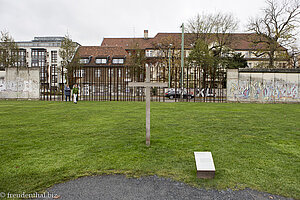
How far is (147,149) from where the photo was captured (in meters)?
5.45

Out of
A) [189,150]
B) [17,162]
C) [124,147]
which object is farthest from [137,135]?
[17,162]

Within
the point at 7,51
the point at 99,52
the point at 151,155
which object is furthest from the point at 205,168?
the point at 99,52

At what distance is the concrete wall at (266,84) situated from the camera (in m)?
21.0

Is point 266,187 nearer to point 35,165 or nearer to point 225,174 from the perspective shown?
point 225,174

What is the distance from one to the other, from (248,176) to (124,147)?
288 centimetres

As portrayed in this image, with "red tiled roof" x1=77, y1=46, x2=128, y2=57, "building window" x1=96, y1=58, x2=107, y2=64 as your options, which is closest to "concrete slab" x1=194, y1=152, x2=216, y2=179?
"building window" x1=96, y1=58, x2=107, y2=64

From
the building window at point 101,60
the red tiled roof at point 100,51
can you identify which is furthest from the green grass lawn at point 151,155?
the red tiled roof at point 100,51

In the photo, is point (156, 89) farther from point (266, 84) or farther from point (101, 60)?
point (101, 60)

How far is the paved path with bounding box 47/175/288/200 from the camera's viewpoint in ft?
10.7

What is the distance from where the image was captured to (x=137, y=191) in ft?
11.3

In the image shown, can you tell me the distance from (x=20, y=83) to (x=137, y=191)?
77.0 ft

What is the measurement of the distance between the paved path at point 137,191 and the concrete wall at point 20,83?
2182 centimetres

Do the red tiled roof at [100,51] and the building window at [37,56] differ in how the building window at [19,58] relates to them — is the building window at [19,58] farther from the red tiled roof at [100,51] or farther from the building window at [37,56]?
the red tiled roof at [100,51]

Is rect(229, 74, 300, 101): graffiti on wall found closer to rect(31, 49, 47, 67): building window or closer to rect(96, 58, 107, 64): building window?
rect(96, 58, 107, 64): building window
